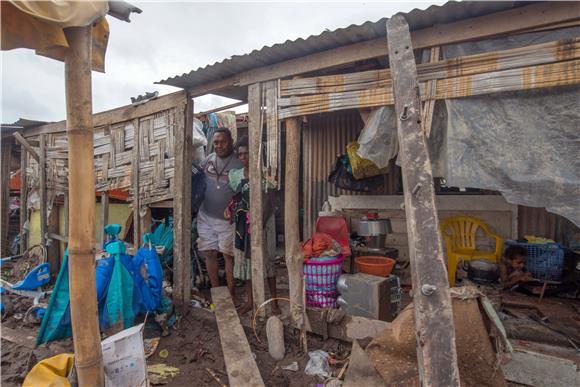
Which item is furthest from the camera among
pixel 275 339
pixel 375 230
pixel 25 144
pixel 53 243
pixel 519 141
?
pixel 53 243

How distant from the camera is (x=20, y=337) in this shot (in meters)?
4.61

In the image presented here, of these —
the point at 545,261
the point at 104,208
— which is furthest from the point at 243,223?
the point at 545,261

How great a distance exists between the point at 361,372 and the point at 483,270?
10.1 feet

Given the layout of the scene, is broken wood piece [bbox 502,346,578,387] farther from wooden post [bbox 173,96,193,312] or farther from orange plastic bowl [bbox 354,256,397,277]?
wooden post [bbox 173,96,193,312]

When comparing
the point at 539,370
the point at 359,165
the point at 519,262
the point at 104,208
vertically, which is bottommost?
the point at 539,370

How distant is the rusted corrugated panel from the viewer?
6.55 metres

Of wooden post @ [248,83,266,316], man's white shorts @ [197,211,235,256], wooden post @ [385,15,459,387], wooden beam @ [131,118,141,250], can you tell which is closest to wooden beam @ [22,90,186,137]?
wooden beam @ [131,118,141,250]

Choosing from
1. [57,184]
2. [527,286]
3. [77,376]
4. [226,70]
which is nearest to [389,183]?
[527,286]

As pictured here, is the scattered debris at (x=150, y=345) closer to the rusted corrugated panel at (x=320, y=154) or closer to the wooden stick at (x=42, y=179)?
the rusted corrugated panel at (x=320, y=154)

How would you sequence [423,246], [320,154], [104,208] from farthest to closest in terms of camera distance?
[320,154] < [104,208] < [423,246]

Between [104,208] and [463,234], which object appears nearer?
[463,234]

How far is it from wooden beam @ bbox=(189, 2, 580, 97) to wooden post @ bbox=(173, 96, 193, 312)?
1.44 m

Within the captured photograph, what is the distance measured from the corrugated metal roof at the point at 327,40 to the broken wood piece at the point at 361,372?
296 centimetres

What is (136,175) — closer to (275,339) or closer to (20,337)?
(20,337)
